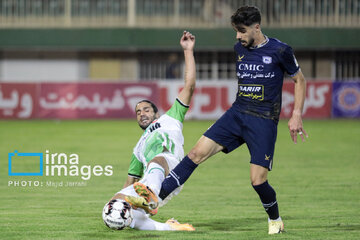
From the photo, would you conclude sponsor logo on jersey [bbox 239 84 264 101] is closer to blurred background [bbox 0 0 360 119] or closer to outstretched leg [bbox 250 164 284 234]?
outstretched leg [bbox 250 164 284 234]

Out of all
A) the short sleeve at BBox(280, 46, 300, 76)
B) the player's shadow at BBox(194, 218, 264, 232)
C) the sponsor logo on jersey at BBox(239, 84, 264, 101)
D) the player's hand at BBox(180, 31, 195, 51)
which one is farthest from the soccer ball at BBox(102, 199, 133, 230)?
the short sleeve at BBox(280, 46, 300, 76)

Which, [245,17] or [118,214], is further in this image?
[118,214]

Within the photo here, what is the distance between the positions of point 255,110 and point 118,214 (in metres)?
1.76

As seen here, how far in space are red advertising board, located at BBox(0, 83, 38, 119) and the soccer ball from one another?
22568 mm

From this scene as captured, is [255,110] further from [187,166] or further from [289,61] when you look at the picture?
[187,166]

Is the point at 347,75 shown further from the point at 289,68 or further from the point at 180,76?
the point at 289,68

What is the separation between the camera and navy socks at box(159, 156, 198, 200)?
799cm

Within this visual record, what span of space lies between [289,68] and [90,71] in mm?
30429

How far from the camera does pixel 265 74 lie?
8.04 m

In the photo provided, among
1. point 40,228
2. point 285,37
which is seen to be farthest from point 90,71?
point 40,228

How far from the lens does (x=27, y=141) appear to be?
2083cm

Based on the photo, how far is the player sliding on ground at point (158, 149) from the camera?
829 cm

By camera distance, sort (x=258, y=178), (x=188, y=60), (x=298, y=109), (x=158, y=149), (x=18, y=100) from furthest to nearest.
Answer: (x=18, y=100), (x=158, y=149), (x=188, y=60), (x=258, y=178), (x=298, y=109)

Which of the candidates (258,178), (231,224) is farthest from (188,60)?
(231,224)
